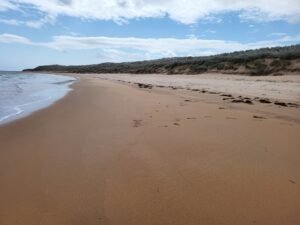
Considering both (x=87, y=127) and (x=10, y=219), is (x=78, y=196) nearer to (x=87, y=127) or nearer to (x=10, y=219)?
(x=10, y=219)

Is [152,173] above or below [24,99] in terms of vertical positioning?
above

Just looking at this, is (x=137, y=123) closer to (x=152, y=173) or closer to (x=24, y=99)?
(x=152, y=173)

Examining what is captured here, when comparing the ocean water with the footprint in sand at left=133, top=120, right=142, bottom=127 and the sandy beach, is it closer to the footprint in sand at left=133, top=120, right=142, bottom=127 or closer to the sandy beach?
the sandy beach

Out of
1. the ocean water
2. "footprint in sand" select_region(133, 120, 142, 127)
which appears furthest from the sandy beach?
the ocean water

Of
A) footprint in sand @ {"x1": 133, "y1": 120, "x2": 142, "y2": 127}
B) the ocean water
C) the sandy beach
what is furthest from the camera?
the ocean water

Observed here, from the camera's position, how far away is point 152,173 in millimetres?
3457

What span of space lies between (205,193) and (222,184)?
0.93ft

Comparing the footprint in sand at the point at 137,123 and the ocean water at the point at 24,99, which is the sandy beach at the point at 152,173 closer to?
the footprint in sand at the point at 137,123

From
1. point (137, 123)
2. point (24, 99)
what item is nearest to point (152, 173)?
point (137, 123)

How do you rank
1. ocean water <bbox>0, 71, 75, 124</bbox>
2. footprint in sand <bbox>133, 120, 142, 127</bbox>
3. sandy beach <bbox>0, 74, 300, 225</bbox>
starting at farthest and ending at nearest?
ocean water <bbox>0, 71, 75, 124</bbox> < footprint in sand <bbox>133, 120, 142, 127</bbox> < sandy beach <bbox>0, 74, 300, 225</bbox>

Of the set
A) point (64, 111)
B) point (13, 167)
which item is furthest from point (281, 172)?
point (64, 111)

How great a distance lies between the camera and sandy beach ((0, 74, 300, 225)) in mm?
2576

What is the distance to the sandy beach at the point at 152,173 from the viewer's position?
2576 millimetres

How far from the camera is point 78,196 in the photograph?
114 inches
